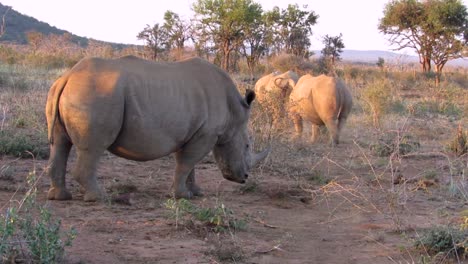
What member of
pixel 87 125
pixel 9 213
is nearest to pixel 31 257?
pixel 9 213

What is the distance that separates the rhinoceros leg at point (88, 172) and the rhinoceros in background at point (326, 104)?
6276mm

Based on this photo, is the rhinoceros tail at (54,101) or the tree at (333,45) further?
the tree at (333,45)

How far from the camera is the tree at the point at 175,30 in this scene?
2640 centimetres

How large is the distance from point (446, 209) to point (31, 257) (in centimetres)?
470

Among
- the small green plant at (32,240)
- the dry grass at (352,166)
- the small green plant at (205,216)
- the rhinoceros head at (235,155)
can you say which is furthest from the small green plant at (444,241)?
the rhinoceros head at (235,155)

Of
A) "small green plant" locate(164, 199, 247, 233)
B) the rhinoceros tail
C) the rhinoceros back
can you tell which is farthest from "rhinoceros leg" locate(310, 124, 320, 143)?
"small green plant" locate(164, 199, 247, 233)

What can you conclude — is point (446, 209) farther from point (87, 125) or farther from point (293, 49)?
point (293, 49)

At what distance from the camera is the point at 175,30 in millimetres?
28172

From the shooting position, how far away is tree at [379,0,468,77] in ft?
108

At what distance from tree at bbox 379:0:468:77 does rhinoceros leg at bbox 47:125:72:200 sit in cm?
2871

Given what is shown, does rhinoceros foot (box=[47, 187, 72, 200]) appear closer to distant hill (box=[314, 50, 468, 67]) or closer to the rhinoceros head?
the rhinoceros head

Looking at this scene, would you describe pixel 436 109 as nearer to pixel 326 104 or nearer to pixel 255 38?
pixel 326 104

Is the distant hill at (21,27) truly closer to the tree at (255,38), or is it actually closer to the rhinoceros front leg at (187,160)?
the tree at (255,38)

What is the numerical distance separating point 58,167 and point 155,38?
21.5m
